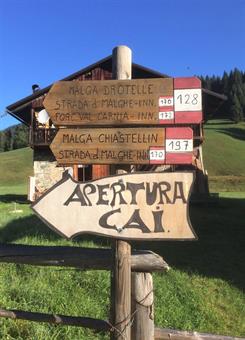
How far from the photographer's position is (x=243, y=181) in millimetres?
42875

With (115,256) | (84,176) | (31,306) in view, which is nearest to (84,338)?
(31,306)

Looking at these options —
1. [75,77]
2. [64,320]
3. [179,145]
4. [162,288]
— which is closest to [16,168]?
[75,77]

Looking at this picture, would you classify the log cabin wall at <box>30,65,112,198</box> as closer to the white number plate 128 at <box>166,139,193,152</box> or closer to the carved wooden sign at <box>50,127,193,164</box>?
the carved wooden sign at <box>50,127,193,164</box>

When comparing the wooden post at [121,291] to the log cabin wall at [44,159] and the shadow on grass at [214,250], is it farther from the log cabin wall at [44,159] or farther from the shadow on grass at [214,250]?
the log cabin wall at [44,159]

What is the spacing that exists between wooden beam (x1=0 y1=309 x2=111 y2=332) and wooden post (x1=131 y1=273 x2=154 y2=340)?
0.21m

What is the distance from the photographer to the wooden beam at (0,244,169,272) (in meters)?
3.73

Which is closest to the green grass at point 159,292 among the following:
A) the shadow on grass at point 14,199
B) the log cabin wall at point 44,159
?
the shadow on grass at point 14,199

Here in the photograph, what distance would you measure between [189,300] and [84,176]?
20934 mm

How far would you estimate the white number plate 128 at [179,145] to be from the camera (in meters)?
3.64

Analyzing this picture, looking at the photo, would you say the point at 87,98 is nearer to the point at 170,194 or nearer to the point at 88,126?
the point at 88,126

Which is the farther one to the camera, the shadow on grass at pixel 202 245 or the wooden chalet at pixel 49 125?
the wooden chalet at pixel 49 125

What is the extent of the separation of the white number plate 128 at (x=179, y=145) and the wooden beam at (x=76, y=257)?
0.77 m

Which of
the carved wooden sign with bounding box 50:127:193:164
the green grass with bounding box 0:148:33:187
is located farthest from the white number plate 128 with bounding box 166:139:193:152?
the green grass with bounding box 0:148:33:187

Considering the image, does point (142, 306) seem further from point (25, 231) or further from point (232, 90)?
point (232, 90)
